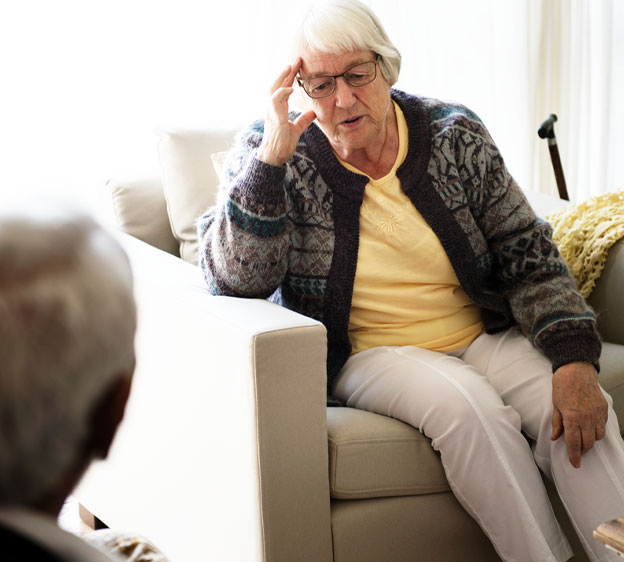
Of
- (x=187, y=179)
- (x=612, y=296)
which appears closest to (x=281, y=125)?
(x=187, y=179)

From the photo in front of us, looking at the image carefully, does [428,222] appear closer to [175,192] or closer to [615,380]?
[615,380]

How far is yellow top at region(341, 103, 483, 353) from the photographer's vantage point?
166 cm

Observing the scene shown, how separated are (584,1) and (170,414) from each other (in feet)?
8.96

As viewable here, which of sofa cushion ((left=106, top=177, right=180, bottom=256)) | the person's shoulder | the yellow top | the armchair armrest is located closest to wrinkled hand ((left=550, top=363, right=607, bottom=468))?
the yellow top

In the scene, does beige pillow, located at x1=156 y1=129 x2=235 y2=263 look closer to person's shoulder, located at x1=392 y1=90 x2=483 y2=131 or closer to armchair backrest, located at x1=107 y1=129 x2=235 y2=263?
armchair backrest, located at x1=107 y1=129 x2=235 y2=263

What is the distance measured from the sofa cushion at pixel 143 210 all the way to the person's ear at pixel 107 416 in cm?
160

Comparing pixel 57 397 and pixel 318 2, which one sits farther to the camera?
pixel 318 2

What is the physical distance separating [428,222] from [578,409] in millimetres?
442

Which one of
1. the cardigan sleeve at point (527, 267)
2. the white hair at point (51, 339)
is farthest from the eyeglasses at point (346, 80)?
the white hair at point (51, 339)

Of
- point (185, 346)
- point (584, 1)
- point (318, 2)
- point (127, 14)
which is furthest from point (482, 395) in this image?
point (584, 1)

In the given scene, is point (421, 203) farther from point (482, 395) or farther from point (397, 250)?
point (482, 395)

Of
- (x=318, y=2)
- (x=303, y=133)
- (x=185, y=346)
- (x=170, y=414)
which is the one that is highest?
(x=318, y=2)

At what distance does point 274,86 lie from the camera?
161 cm

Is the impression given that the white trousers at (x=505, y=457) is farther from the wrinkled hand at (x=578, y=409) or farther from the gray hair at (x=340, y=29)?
the gray hair at (x=340, y=29)
